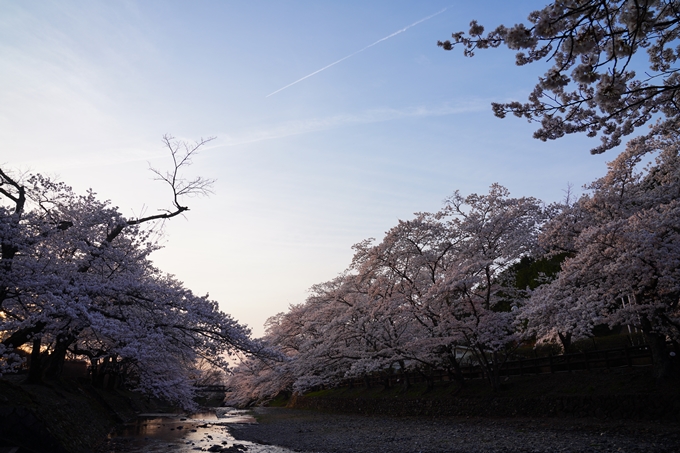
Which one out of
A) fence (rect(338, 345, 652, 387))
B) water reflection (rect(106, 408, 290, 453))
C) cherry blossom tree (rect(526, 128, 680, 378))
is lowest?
water reflection (rect(106, 408, 290, 453))

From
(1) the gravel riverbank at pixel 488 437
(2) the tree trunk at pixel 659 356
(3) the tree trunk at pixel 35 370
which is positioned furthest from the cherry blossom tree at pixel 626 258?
(3) the tree trunk at pixel 35 370

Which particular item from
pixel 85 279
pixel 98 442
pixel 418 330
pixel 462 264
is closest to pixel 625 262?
pixel 462 264

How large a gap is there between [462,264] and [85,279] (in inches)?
539

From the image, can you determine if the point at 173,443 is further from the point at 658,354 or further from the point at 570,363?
the point at 658,354

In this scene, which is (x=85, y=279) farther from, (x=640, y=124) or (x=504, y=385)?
(x=504, y=385)

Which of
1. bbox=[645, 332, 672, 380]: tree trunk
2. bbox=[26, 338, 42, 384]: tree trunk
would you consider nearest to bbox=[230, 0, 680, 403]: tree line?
bbox=[645, 332, 672, 380]: tree trunk

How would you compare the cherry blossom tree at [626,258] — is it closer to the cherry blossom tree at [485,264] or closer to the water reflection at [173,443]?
the cherry blossom tree at [485,264]

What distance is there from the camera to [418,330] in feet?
69.8

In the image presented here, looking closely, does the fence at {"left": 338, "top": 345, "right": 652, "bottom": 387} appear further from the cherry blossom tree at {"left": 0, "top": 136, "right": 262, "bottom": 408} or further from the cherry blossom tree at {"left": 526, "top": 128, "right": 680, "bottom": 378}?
the cherry blossom tree at {"left": 0, "top": 136, "right": 262, "bottom": 408}

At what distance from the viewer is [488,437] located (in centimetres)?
1261

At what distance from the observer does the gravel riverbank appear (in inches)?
394

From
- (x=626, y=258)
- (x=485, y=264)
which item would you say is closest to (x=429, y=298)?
(x=485, y=264)

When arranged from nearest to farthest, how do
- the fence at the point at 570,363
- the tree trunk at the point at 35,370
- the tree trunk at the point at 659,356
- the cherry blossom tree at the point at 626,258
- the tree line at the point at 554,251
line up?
the tree line at the point at 554,251
the cherry blossom tree at the point at 626,258
the tree trunk at the point at 659,356
the fence at the point at 570,363
the tree trunk at the point at 35,370

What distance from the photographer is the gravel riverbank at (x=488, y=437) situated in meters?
10.0
